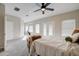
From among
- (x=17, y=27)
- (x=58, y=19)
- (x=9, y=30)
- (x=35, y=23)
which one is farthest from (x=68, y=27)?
(x=9, y=30)

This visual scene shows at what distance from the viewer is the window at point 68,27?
4.17 feet

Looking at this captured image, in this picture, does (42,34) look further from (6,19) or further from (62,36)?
(6,19)

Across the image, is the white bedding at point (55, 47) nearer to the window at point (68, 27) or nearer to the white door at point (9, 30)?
the window at point (68, 27)

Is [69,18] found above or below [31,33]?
above

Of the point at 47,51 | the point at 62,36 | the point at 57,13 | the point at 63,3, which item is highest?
the point at 63,3

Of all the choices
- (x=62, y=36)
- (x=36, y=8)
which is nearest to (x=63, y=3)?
(x=36, y=8)

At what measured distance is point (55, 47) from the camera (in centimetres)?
121

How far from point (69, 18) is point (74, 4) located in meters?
0.24

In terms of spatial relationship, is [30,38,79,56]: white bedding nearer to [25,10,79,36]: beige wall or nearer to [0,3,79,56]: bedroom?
[0,3,79,56]: bedroom

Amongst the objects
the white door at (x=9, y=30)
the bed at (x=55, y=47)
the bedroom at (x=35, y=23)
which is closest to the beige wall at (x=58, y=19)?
the bedroom at (x=35, y=23)

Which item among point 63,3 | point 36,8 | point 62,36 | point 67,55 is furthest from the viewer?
point 62,36

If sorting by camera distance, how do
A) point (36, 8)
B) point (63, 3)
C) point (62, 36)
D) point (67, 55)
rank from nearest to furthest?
point (67, 55)
point (63, 3)
point (36, 8)
point (62, 36)

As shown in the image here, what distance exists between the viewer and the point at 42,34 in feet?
4.53

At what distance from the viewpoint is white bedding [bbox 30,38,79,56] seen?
107 centimetres
